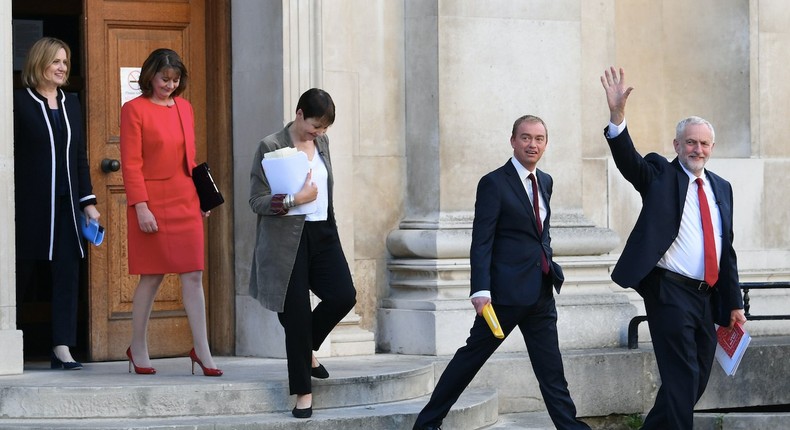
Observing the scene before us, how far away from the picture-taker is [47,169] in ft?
29.6

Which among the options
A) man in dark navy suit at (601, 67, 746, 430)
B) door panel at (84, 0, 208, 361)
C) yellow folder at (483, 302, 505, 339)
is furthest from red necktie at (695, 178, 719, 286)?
door panel at (84, 0, 208, 361)

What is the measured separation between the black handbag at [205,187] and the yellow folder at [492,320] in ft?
6.32

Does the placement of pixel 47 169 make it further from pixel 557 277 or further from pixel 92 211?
pixel 557 277

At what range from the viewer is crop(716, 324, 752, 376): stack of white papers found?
7664mm

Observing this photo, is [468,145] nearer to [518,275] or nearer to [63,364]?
[518,275]

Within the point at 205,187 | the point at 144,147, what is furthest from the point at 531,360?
the point at 144,147

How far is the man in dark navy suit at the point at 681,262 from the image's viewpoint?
745 cm

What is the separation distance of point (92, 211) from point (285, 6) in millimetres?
1962

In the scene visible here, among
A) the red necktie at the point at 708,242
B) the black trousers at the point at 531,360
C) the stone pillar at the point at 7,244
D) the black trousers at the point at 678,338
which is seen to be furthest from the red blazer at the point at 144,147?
the red necktie at the point at 708,242

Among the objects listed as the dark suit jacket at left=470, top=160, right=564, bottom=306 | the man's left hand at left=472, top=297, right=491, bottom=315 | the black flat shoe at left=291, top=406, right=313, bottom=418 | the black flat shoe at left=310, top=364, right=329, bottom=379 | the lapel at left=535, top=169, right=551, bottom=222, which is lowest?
the black flat shoe at left=291, top=406, right=313, bottom=418

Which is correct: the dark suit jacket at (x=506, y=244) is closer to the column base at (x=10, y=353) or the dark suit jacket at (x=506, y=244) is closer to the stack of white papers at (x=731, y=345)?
the stack of white papers at (x=731, y=345)

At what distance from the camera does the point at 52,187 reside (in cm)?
903

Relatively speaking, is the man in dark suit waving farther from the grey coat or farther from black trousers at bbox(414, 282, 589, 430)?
the grey coat

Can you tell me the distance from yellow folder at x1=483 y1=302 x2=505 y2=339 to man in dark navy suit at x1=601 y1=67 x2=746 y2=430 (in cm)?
68
